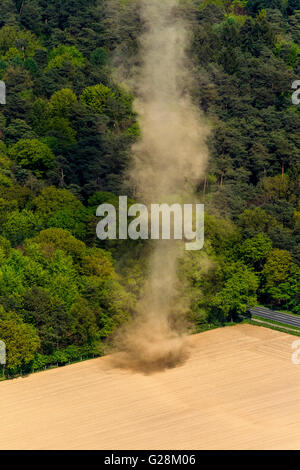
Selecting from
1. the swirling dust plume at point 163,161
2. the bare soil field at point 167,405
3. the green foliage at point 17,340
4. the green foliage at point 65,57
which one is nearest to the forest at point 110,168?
the green foliage at point 17,340

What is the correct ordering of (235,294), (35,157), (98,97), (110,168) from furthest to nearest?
(98,97) < (35,157) < (110,168) < (235,294)

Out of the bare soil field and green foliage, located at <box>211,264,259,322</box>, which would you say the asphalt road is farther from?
the bare soil field

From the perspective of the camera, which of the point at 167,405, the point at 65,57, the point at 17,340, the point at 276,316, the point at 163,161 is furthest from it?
the point at 65,57

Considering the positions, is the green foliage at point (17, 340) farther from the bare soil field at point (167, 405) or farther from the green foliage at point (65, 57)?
the green foliage at point (65, 57)

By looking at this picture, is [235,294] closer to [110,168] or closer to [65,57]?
[110,168]

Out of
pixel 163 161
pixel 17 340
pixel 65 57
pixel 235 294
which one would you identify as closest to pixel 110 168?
Result: pixel 163 161
